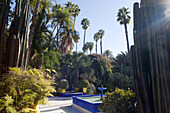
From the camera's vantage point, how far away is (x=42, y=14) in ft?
45.8

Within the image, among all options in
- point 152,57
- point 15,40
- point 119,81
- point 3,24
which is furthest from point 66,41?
point 152,57

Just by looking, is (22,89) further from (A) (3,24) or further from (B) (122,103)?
(B) (122,103)

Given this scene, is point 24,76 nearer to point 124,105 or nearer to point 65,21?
point 124,105

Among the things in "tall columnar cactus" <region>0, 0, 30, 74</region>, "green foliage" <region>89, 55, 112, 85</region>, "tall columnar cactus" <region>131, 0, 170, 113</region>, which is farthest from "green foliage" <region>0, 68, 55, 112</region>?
"green foliage" <region>89, 55, 112, 85</region>

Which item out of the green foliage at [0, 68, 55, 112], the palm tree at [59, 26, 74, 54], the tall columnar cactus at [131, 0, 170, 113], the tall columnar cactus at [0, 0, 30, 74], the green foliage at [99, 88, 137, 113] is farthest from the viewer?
the palm tree at [59, 26, 74, 54]

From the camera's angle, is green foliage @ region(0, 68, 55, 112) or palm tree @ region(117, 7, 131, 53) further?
palm tree @ region(117, 7, 131, 53)

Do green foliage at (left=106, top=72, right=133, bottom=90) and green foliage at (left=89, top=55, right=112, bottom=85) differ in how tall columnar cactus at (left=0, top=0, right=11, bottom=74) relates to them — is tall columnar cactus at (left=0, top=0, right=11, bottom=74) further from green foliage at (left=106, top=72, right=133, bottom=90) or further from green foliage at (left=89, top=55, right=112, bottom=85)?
green foliage at (left=89, top=55, right=112, bottom=85)

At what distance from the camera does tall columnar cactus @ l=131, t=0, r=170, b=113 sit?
3311 millimetres

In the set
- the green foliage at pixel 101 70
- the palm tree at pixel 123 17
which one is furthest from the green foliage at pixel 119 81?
the palm tree at pixel 123 17

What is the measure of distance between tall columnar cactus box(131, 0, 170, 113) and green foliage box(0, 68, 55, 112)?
328 cm

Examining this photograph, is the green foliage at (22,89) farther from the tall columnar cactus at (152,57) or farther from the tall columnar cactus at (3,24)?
the tall columnar cactus at (152,57)

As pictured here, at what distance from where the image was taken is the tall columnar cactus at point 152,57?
3311 mm

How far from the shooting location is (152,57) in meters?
3.66

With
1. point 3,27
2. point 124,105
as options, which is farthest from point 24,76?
point 124,105
